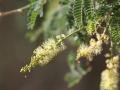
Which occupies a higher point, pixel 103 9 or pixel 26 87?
pixel 103 9

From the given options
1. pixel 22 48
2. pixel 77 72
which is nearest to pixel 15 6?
pixel 22 48

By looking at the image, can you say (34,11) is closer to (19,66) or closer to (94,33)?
(94,33)

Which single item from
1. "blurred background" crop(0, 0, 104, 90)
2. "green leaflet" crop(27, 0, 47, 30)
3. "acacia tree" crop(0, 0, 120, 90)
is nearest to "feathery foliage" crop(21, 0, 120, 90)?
"acacia tree" crop(0, 0, 120, 90)

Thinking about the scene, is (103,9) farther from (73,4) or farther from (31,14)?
(31,14)

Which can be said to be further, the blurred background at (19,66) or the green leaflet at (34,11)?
the blurred background at (19,66)

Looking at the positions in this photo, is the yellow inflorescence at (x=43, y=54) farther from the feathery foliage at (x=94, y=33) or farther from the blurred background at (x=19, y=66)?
the blurred background at (x=19, y=66)

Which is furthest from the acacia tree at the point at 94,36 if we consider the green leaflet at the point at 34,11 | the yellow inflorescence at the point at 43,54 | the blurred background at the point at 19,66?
the blurred background at the point at 19,66

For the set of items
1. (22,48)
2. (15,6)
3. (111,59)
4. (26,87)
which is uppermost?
(111,59)

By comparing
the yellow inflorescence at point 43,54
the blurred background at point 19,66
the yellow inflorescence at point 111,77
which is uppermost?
the yellow inflorescence at point 43,54
